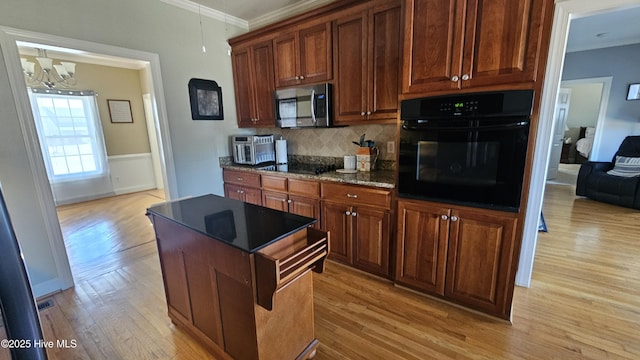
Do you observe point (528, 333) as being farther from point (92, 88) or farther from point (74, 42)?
point (92, 88)

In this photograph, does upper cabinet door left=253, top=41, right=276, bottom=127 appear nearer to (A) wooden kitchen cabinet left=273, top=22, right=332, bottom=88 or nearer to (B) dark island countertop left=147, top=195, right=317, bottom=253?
(A) wooden kitchen cabinet left=273, top=22, right=332, bottom=88

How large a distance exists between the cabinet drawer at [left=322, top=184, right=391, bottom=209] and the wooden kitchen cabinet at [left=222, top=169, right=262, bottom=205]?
1034 mm

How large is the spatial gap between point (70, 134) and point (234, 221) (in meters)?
5.82

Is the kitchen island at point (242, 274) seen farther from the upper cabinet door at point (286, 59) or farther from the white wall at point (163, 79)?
the upper cabinet door at point (286, 59)

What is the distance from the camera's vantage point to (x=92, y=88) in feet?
17.2

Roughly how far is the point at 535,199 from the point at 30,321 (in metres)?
2.81

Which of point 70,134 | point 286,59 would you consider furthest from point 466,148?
point 70,134

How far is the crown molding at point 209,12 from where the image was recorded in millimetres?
2922

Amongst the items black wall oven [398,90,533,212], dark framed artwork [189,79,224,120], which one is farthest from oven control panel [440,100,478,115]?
dark framed artwork [189,79,224,120]

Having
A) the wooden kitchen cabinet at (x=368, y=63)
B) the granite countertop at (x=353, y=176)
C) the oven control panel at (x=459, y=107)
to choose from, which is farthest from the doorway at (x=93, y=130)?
the oven control panel at (x=459, y=107)

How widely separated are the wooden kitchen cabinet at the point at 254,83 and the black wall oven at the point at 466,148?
6.01 feet

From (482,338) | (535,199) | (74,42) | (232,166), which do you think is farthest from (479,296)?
(74,42)

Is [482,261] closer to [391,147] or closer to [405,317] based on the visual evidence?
[405,317]

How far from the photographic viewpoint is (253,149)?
3242 millimetres
